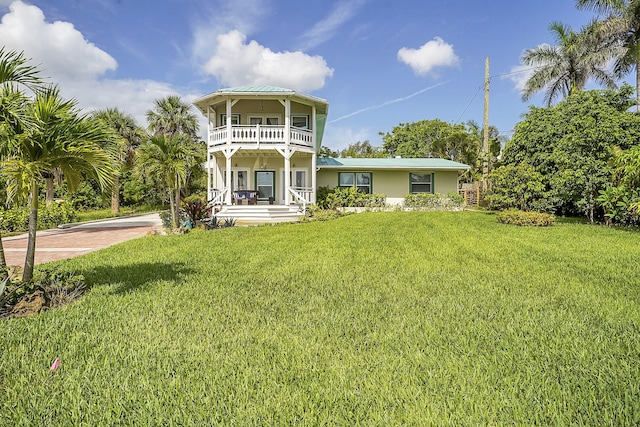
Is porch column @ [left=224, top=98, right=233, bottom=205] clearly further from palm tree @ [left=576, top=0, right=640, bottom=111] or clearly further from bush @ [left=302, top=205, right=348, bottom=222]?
palm tree @ [left=576, top=0, right=640, bottom=111]

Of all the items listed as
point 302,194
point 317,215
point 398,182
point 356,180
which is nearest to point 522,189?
point 398,182

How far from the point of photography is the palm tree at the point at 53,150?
3758mm

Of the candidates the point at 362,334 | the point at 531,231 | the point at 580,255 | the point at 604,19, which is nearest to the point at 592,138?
the point at 531,231

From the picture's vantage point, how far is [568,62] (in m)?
22.5

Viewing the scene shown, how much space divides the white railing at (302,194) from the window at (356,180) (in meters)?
2.68

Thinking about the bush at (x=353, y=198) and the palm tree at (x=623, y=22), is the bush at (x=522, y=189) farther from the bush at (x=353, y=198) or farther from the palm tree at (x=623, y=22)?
the palm tree at (x=623, y=22)

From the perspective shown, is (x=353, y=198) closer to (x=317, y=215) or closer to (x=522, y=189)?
(x=317, y=215)

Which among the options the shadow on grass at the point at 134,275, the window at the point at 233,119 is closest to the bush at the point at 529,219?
the shadow on grass at the point at 134,275

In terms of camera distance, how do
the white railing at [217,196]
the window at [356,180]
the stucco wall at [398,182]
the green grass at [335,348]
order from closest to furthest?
the green grass at [335,348], the white railing at [217,196], the window at [356,180], the stucco wall at [398,182]

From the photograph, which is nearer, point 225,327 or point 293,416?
point 293,416

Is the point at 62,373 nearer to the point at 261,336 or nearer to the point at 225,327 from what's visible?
the point at 225,327

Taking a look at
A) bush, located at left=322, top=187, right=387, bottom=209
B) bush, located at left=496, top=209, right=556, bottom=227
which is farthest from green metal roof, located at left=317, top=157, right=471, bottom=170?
bush, located at left=496, top=209, right=556, bottom=227

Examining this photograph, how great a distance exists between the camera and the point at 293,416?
2219 mm

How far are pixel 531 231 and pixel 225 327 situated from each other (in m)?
11.4
